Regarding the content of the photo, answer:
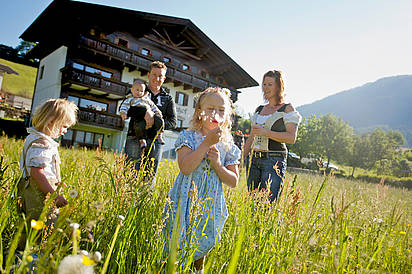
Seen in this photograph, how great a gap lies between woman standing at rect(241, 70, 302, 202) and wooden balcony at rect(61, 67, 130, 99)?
1604cm

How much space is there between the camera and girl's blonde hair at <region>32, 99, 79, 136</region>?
1.93 meters

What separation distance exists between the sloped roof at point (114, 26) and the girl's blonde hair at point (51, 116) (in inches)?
678

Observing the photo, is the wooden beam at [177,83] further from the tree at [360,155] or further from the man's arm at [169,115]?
the tree at [360,155]

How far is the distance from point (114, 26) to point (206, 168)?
19.5 meters

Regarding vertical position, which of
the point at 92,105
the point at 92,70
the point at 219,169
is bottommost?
the point at 219,169

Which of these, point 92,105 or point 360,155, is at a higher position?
point 360,155

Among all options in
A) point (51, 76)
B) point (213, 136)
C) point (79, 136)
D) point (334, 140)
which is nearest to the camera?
point (213, 136)

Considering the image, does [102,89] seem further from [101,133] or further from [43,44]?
[43,44]

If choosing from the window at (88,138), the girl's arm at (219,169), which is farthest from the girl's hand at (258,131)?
the window at (88,138)

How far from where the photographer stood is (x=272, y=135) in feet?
9.20

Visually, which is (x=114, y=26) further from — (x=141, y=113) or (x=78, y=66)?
(x=141, y=113)

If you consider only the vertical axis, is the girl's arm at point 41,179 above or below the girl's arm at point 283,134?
below

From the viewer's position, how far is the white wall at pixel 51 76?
57.9 feet

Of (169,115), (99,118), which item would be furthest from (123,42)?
(169,115)
